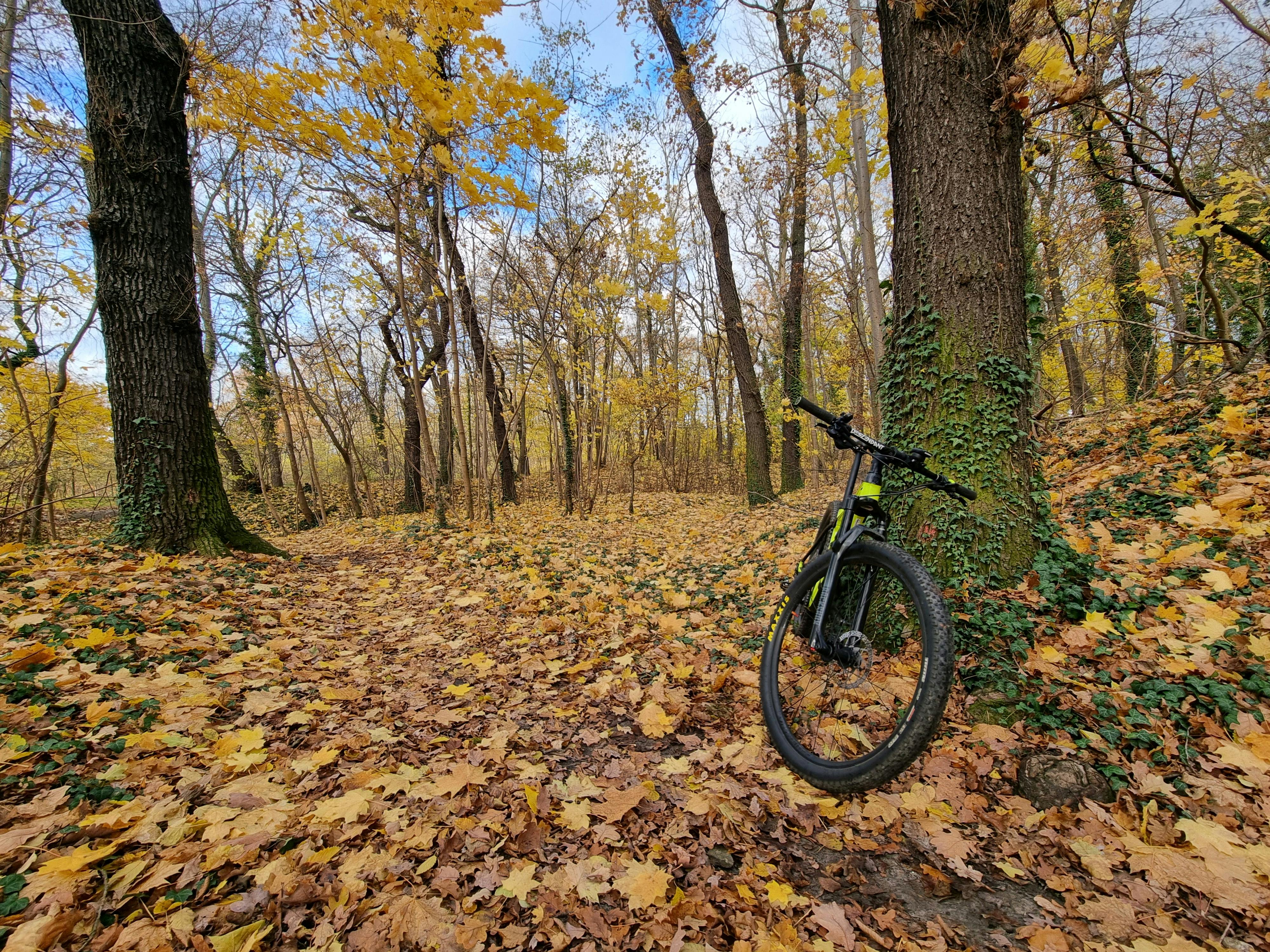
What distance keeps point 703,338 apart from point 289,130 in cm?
1282

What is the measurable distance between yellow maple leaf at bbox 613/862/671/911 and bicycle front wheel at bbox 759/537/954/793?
75 cm

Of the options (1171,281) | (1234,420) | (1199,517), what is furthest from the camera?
(1171,281)

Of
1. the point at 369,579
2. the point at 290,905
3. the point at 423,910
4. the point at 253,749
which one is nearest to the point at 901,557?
the point at 423,910

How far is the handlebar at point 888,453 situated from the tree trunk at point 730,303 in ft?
22.8

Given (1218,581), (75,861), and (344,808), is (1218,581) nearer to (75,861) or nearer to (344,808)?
(344,808)

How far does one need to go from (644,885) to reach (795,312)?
1137 centimetres

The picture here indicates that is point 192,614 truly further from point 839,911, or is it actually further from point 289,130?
point 289,130

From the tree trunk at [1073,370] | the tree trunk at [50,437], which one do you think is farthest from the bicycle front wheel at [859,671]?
the tree trunk at [1073,370]

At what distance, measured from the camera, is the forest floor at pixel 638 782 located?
1401 mm

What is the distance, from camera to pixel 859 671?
2.43 m

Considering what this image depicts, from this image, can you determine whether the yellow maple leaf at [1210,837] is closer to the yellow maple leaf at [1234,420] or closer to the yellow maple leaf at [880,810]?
the yellow maple leaf at [880,810]

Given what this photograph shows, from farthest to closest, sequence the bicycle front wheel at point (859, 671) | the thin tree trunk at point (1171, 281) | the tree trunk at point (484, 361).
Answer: the tree trunk at point (484, 361)
the thin tree trunk at point (1171, 281)
the bicycle front wheel at point (859, 671)

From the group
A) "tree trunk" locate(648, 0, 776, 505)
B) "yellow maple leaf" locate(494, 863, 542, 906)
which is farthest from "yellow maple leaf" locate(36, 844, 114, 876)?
"tree trunk" locate(648, 0, 776, 505)

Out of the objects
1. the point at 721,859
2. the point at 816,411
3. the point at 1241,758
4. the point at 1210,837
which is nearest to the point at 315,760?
the point at 721,859
